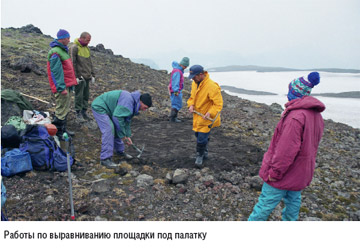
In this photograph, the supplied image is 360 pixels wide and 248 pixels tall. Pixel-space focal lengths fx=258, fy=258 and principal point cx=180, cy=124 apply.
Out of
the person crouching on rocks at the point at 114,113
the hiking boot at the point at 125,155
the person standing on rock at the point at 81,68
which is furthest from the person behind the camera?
the person standing on rock at the point at 81,68

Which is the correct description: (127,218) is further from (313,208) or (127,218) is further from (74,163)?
(313,208)

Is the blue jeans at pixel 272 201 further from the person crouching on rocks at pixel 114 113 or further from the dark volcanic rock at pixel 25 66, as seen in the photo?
the dark volcanic rock at pixel 25 66

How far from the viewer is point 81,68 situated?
7.53 m

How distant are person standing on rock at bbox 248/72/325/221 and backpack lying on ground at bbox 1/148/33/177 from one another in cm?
391

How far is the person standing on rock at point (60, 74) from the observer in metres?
5.96

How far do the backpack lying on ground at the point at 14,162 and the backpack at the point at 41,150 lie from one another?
0.51 feet

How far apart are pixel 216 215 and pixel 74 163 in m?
3.01

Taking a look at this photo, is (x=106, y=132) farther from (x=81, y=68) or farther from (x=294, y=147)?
(x=294, y=147)

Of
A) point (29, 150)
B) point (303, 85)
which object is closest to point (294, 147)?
point (303, 85)

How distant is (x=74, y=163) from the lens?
206 inches

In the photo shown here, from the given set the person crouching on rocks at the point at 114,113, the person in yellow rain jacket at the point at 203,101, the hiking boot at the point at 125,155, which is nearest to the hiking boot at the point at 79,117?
the hiking boot at the point at 125,155

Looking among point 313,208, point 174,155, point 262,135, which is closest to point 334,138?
point 262,135

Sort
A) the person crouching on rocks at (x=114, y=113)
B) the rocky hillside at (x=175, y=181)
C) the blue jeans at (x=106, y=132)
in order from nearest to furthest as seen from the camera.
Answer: the rocky hillside at (x=175, y=181) → the person crouching on rocks at (x=114, y=113) → the blue jeans at (x=106, y=132)

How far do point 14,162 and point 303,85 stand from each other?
4.62 metres
